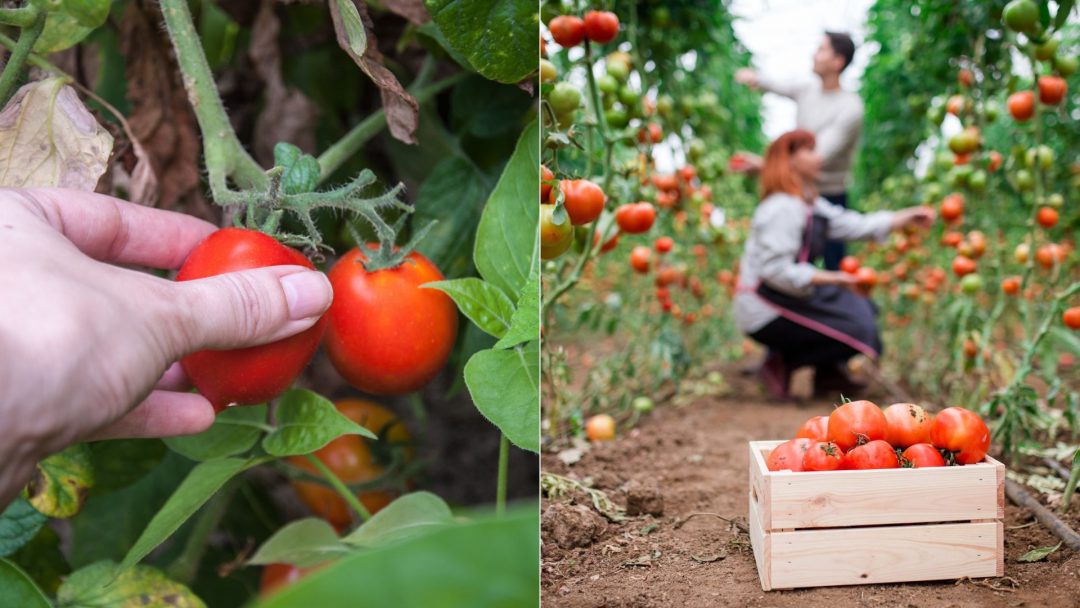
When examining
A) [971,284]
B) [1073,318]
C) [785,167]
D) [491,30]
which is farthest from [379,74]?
[785,167]

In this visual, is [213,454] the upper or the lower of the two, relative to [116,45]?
lower

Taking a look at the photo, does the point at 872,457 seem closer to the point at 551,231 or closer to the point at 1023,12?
the point at 551,231

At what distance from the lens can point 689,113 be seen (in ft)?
7.32

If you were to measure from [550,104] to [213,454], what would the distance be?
46cm

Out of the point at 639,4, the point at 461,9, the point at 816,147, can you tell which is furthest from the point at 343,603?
the point at 816,147

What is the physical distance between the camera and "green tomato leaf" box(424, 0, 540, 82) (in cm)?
69

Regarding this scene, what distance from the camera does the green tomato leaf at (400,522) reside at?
74 cm

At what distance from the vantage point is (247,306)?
59 cm

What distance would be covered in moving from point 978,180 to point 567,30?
1112 mm

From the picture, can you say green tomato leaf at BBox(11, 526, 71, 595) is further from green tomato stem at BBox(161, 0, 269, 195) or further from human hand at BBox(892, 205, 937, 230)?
human hand at BBox(892, 205, 937, 230)

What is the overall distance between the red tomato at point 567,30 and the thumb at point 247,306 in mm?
473

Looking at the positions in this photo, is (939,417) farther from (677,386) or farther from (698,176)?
(698,176)

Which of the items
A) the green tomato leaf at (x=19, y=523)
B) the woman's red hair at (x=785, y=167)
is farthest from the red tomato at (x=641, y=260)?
the green tomato leaf at (x=19, y=523)

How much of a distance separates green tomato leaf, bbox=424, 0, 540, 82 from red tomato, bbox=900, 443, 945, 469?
468 millimetres
